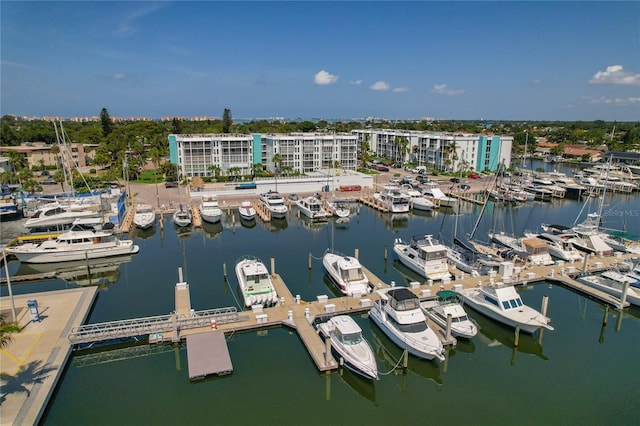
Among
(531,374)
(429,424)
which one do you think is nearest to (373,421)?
(429,424)

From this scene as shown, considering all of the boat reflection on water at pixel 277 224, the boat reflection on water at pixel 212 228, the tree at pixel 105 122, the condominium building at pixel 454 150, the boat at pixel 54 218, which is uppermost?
the tree at pixel 105 122

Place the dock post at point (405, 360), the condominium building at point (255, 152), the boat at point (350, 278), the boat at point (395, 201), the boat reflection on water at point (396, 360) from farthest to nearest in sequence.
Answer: the condominium building at point (255, 152) → the boat at point (395, 201) → the boat at point (350, 278) → the boat reflection on water at point (396, 360) → the dock post at point (405, 360)

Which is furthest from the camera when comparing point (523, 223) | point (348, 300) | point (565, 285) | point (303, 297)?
point (523, 223)

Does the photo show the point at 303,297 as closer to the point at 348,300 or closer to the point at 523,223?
the point at 348,300

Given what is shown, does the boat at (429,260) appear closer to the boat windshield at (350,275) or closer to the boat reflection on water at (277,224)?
the boat windshield at (350,275)

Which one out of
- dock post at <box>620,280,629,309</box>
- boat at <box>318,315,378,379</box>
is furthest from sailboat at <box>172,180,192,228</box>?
dock post at <box>620,280,629,309</box>

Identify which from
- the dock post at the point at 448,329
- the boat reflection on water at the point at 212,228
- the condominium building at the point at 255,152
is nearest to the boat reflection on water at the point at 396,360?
the dock post at the point at 448,329
